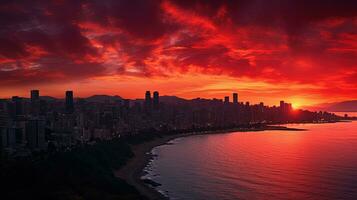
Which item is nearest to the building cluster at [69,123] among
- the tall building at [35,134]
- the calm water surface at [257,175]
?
the tall building at [35,134]

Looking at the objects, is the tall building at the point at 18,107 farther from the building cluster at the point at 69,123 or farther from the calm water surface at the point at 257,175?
the calm water surface at the point at 257,175

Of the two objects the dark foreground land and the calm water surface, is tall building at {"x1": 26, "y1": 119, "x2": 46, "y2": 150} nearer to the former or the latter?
the dark foreground land

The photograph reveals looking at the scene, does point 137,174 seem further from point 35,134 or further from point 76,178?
point 35,134

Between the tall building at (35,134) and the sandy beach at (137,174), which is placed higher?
the tall building at (35,134)

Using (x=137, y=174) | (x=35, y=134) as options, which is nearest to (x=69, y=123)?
(x=35, y=134)

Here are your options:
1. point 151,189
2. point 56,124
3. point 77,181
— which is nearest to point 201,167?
point 151,189

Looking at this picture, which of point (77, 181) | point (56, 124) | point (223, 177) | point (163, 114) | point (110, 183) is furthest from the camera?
point (163, 114)

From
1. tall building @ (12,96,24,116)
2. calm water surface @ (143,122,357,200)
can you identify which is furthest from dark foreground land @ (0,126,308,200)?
tall building @ (12,96,24,116)

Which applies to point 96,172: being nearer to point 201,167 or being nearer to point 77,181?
point 77,181
